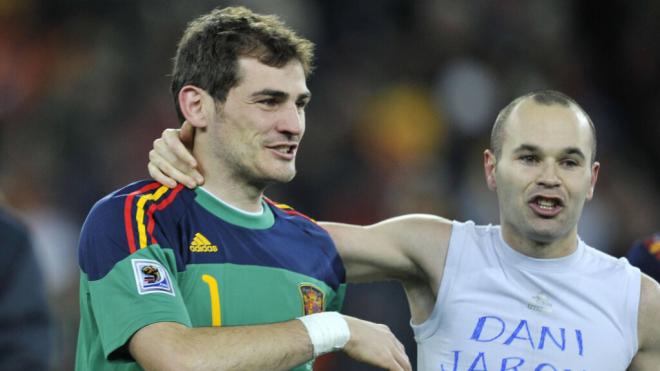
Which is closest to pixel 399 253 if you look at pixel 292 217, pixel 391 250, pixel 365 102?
pixel 391 250

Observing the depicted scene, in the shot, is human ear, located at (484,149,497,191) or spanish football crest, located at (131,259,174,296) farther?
human ear, located at (484,149,497,191)

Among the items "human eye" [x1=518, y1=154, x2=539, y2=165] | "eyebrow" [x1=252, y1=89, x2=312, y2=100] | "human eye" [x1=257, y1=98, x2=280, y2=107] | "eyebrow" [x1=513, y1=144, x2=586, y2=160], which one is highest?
"eyebrow" [x1=252, y1=89, x2=312, y2=100]

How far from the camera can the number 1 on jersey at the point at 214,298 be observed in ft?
12.8

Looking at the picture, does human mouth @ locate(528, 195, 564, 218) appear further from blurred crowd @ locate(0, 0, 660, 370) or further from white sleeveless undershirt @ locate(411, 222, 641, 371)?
blurred crowd @ locate(0, 0, 660, 370)

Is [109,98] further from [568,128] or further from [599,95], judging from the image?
[568,128]

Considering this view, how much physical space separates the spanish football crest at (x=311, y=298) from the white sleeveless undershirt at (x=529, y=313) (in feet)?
1.76

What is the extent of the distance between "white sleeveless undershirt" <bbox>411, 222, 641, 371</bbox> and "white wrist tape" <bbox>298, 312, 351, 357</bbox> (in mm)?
799

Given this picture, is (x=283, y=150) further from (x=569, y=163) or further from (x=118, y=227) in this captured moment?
(x=569, y=163)

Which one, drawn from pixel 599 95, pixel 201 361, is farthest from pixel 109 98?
pixel 201 361

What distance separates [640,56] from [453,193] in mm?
3189

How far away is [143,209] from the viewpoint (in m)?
3.91

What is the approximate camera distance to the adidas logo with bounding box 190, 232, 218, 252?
397 cm

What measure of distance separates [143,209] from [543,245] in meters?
1.59

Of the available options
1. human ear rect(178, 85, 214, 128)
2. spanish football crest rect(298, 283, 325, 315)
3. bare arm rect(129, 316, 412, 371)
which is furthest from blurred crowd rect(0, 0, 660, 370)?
bare arm rect(129, 316, 412, 371)
